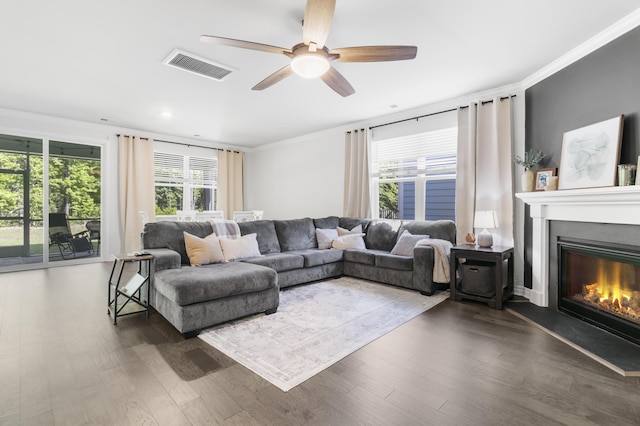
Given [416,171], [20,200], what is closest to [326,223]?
[416,171]

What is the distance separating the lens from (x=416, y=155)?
16.5 feet

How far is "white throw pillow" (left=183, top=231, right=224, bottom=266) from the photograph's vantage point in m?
3.39

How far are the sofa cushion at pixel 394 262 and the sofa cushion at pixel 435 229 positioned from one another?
2.06ft

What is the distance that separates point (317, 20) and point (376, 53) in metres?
0.59

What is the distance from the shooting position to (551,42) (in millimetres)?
2893

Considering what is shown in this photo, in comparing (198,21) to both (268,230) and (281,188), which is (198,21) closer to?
(268,230)

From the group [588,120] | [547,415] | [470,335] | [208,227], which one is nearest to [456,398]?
[547,415]

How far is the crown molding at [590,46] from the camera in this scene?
2504 millimetres

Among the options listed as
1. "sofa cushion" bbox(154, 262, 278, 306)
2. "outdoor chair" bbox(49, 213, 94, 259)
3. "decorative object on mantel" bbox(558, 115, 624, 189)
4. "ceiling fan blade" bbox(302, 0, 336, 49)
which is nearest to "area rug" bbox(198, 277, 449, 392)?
"sofa cushion" bbox(154, 262, 278, 306)

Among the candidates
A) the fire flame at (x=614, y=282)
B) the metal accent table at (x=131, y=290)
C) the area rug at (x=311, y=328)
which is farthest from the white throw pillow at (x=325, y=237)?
the fire flame at (x=614, y=282)

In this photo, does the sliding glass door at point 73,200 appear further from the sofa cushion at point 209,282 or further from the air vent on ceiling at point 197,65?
the sofa cushion at point 209,282

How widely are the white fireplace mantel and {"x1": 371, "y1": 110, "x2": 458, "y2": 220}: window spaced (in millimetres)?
1354

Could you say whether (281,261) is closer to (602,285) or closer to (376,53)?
(376,53)

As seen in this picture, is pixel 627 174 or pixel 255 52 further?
pixel 255 52
